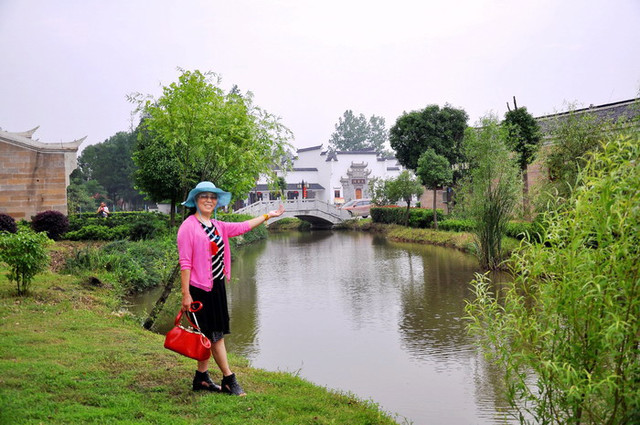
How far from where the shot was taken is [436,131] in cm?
2962

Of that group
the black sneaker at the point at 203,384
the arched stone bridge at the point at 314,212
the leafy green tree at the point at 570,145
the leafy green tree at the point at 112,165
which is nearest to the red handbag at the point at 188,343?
the black sneaker at the point at 203,384

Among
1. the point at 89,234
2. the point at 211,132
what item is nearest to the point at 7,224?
the point at 89,234

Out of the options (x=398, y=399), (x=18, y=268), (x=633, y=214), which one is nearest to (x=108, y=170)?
(x=18, y=268)

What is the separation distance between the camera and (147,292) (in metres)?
12.2

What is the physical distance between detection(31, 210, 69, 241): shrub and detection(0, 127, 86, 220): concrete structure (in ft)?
5.94

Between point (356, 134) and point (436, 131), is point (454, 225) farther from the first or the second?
point (356, 134)

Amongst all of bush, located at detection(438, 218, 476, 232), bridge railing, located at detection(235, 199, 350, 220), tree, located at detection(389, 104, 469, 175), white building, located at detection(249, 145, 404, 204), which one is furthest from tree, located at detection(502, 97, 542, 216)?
white building, located at detection(249, 145, 404, 204)

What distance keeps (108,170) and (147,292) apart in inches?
1523

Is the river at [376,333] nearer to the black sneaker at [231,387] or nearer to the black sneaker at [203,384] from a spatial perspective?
the black sneaker at [231,387]

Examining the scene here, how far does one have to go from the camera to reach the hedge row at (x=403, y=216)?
27.7m

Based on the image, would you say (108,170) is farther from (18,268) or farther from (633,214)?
(633,214)

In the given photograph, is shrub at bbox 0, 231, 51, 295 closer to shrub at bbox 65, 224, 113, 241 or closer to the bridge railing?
shrub at bbox 65, 224, 113, 241

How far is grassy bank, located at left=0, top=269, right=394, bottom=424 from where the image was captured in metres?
4.02

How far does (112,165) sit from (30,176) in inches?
1234
